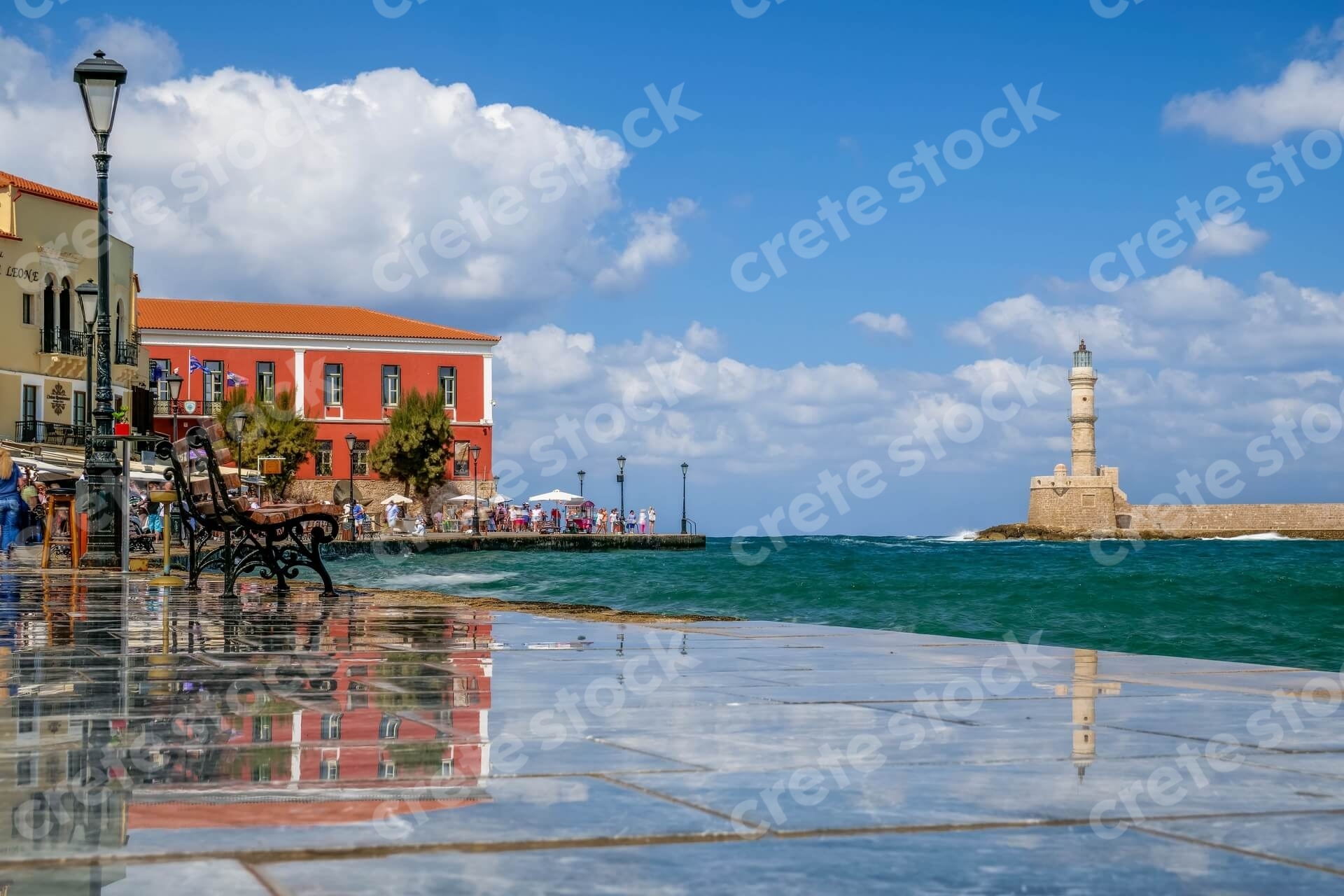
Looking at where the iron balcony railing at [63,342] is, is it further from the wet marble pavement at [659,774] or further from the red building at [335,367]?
the wet marble pavement at [659,774]

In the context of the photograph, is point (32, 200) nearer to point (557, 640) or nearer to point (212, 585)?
point (212, 585)

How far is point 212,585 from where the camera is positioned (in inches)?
474

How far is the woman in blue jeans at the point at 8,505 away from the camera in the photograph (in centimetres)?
2206

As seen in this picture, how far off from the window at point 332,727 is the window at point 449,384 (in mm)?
56637

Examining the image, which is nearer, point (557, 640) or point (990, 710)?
point (990, 710)

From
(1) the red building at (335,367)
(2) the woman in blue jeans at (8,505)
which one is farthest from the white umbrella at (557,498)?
(2) the woman in blue jeans at (8,505)

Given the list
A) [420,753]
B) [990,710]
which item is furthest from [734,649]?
[420,753]

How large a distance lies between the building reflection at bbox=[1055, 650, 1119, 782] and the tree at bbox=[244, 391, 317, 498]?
48898 millimetres

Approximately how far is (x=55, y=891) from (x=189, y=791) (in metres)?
0.75

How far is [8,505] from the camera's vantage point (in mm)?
22297

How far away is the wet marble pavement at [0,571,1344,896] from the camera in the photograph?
198 centimetres

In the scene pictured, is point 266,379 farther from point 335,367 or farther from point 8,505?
point 8,505

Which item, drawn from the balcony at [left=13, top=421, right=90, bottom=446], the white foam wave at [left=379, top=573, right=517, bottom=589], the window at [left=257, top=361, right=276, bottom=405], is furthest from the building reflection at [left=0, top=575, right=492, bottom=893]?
the window at [left=257, top=361, right=276, bottom=405]

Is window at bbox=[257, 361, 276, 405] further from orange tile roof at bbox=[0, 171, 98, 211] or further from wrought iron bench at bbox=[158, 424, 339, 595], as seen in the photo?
wrought iron bench at bbox=[158, 424, 339, 595]
